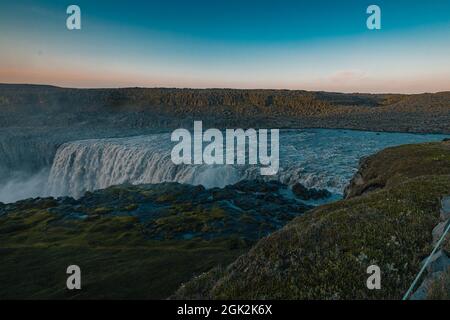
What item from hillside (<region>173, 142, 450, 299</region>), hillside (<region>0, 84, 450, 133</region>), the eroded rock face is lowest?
the eroded rock face

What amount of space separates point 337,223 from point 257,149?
5168 centimetres

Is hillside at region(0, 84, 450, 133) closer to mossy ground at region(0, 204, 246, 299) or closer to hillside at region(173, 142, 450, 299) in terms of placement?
mossy ground at region(0, 204, 246, 299)

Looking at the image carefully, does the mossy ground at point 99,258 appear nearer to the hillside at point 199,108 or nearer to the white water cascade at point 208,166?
the white water cascade at point 208,166

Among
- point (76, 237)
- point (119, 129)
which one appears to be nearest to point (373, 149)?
point (76, 237)

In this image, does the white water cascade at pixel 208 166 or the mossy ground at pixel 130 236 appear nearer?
the mossy ground at pixel 130 236

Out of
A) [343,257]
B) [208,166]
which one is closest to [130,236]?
[208,166]

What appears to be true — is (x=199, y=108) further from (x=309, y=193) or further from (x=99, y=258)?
(x=99, y=258)

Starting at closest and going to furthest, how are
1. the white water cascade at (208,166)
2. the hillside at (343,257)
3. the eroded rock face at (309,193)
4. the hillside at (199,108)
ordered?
the hillside at (343,257), the eroded rock face at (309,193), the white water cascade at (208,166), the hillside at (199,108)

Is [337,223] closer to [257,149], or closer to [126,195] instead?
[126,195]

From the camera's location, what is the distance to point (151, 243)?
29.3 metres

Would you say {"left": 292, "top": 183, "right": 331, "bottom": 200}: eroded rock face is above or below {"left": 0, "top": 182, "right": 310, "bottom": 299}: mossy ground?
above

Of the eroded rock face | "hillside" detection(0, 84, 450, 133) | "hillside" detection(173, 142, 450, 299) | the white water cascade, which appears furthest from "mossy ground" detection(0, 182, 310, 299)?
"hillside" detection(0, 84, 450, 133)

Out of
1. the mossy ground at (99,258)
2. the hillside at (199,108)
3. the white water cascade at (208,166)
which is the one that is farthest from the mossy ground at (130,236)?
the hillside at (199,108)
